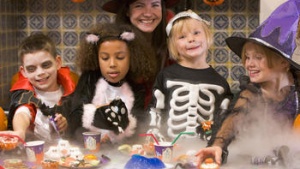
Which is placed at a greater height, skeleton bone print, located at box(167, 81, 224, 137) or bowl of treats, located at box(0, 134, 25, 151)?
skeleton bone print, located at box(167, 81, 224, 137)

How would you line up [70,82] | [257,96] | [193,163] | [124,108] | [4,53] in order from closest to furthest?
[193,163], [257,96], [124,108], [70,82], [4,53]

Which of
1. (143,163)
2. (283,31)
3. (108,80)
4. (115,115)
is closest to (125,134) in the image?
(115,115)

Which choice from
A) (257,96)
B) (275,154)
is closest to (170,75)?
(257,96)

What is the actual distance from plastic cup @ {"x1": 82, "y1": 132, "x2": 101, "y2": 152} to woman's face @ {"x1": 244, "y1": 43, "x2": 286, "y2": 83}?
1.71 feet

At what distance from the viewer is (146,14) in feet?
6.30

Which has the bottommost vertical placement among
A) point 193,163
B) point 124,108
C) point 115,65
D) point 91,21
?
point 193,163

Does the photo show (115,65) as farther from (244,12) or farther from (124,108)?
(244,12)

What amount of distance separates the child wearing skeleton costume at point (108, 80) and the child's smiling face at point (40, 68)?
0.10 meters

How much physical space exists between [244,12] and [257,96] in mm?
1420

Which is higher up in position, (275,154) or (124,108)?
(124,108)

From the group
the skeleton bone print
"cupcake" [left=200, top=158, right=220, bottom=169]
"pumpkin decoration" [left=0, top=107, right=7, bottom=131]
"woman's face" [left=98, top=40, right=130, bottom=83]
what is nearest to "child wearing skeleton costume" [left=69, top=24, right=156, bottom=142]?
"woman's face" [left=98, top=40, right=130, bottom=83]

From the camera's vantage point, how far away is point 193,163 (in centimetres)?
144

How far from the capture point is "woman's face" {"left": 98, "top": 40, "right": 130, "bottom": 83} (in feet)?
5.56

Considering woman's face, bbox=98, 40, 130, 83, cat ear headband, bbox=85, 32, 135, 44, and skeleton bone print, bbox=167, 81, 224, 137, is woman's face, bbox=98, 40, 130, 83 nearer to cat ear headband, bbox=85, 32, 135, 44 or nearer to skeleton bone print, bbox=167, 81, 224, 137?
cat ear headband, bbox=85, 32, 135, 44
